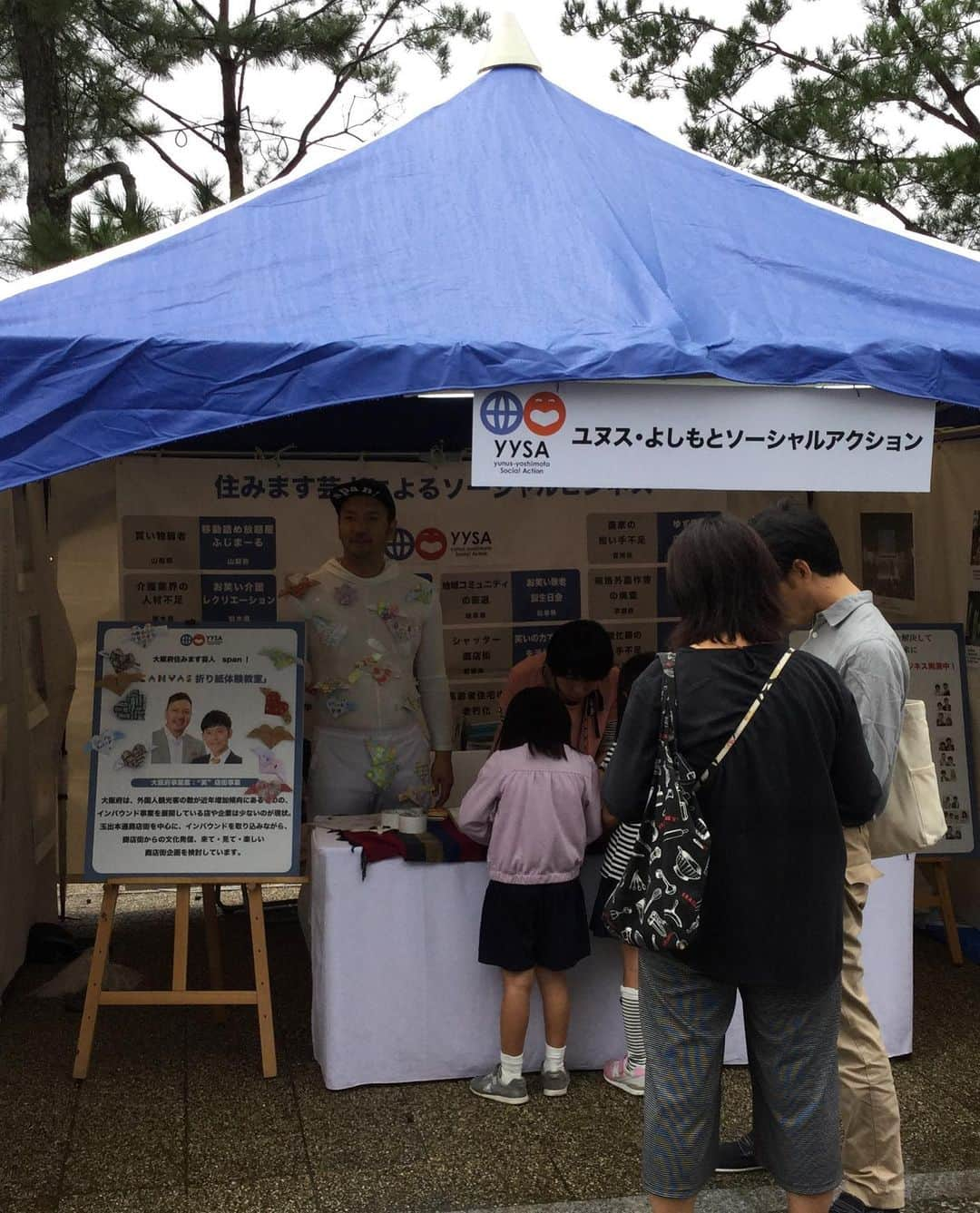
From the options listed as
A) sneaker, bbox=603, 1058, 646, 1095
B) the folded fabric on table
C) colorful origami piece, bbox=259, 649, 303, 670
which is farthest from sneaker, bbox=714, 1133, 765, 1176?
colorful origami piece, bbox=259, 649, 303, 670

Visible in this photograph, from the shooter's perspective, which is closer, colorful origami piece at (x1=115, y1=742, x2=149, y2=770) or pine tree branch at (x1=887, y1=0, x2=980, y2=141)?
colorful origami piece at (x1=115, y1=742, x2=149, y2=770)

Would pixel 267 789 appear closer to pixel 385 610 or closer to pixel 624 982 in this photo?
pixel 385 610

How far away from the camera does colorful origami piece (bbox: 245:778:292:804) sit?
3.88 m

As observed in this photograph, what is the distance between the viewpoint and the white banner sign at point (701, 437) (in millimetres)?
3170

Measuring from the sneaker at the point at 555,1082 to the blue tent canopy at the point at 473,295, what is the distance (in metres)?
1.93

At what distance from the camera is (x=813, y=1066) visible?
2.38m

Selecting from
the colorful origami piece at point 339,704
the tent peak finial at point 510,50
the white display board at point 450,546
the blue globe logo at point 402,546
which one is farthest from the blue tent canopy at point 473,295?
the blue globe logo at point 402,546

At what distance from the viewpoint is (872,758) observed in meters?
2.71

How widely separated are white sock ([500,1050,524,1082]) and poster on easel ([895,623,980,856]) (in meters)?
2.18

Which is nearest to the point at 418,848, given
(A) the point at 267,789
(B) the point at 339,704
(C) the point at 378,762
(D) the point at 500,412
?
(A) the point at 267,789

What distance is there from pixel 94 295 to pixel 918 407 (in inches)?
82.9

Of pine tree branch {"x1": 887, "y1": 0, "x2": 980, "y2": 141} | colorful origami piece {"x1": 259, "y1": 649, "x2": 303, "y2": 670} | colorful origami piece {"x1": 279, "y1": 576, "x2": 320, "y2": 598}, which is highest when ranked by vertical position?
pine tree branch {"x1": 887, "y1": 0, "x2": 980, "y2": 141}

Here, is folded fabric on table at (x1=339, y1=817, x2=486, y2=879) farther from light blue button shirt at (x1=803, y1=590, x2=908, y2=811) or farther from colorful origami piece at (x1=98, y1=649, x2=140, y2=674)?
light blue button shirt at (x1=803, y1=590, x2=908, y2=811)

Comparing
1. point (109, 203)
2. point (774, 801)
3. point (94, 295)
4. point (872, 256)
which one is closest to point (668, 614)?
point (872, 256)
